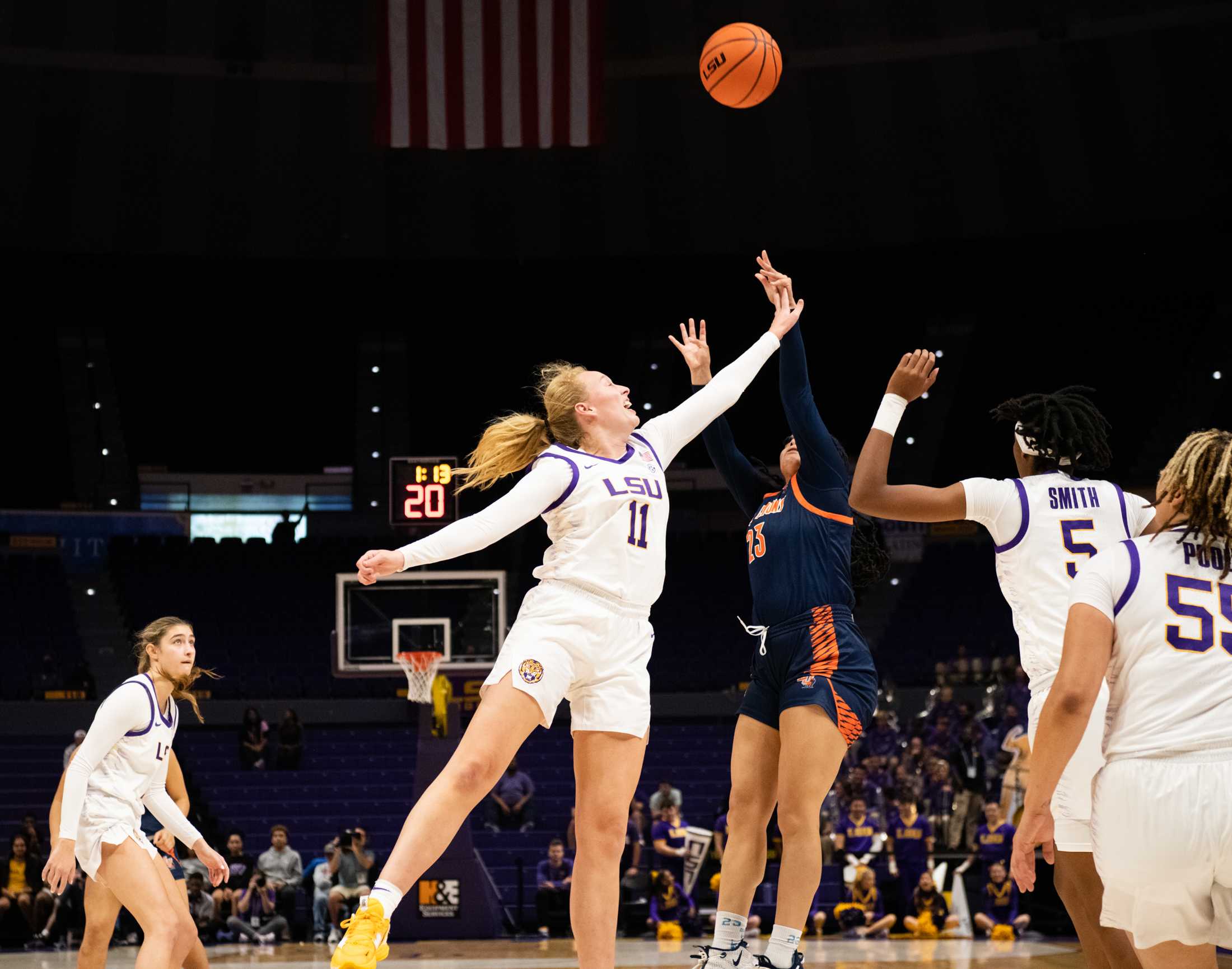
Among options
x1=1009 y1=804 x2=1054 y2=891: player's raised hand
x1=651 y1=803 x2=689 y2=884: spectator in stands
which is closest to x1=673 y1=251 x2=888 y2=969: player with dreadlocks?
x1=1009 y1=804 x2=1054 y2=891: player's raised hand

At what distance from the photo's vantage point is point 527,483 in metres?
4.81

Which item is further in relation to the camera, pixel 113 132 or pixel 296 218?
pixel 296 218

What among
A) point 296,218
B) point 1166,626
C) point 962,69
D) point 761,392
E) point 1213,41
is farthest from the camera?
point 761,392

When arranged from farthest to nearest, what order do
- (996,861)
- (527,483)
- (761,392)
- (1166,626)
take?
(761,392) → (996,861) → (527,483) → (1166,626)

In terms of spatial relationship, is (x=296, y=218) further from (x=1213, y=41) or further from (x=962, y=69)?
(x=1213, y=41)

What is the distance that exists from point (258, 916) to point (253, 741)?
682 cm

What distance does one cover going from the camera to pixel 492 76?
19.2m

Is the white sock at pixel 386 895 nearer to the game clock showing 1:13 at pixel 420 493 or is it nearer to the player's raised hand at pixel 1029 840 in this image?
the player's raised hand at pixel 1029 840

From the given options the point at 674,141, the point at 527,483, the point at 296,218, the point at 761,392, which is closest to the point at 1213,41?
the point at 674,141

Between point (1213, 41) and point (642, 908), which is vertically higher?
point (1213, 41)

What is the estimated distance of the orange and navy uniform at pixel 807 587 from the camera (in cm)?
566

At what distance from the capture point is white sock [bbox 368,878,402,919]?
13.7 feet

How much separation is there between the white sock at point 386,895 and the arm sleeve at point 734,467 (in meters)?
2.80

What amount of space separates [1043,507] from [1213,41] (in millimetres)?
18674
